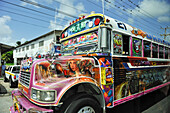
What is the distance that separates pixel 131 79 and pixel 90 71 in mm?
1634

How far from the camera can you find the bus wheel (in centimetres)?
239

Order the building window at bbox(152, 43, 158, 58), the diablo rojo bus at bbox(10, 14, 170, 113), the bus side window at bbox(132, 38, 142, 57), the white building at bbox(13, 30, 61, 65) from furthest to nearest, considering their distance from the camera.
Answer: the white building at bbox(13, 30, 61, 65) → the building window at bbox(152, 43, 158, 58) → the bus side window at bbox(132, 38, 142, 57) → the diablo rojo bus at bbox(10, 14, 170, 113)

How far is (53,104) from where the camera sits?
2289 millimetres

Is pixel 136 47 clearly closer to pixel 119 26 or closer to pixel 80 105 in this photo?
pixel 119 26

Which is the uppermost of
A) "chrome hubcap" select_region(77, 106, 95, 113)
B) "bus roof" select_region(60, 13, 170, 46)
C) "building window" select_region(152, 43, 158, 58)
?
"bus roof" select_region(60, 13, 170, 46)

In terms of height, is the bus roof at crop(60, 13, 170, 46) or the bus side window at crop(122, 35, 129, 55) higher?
the bus roof at crop(60, 13, 170, 46)

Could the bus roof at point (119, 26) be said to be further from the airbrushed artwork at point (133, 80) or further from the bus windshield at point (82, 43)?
the airbrushed artwork at point (133, 80)

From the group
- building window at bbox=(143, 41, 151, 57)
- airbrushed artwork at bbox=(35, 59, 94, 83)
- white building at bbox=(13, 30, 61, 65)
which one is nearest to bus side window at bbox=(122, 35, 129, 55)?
building window at bbox=(143, 41, 151, 57)

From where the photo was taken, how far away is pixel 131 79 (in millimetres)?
3994

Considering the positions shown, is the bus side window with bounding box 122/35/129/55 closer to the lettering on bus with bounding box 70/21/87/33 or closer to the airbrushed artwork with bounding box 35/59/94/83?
the lettering on bus with bounding box 70/21/87/33

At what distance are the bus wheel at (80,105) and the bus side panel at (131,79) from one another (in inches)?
35.9

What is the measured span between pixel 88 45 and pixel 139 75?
6.98 ft

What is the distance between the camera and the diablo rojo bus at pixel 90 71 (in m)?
2.43

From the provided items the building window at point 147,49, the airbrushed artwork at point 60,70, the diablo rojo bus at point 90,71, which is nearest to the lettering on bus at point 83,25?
the diablo rojo bus at point 90,71
